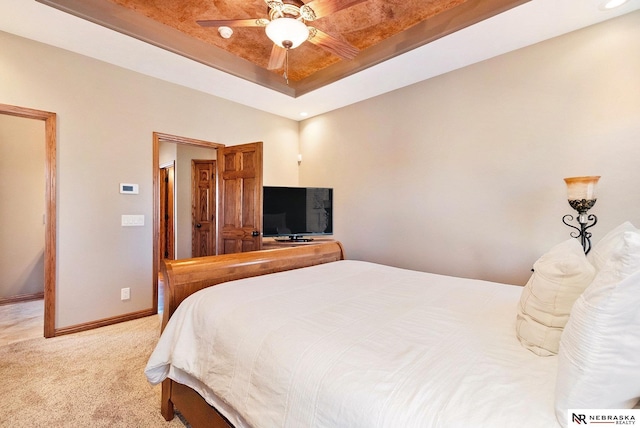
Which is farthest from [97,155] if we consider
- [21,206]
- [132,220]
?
[21,206]

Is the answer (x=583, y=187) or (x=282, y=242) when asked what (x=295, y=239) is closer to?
(x=282, y=242)

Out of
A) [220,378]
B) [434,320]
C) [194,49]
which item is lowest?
[220,378]

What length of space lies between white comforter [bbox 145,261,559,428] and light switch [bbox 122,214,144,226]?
2.25 m

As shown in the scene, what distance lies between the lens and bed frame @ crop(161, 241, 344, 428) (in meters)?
1.44

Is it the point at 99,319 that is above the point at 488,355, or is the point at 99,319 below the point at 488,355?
below

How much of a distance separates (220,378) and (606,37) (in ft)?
12.1

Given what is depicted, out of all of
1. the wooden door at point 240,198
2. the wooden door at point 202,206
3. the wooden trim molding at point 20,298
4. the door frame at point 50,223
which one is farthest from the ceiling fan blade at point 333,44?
the wooden trim molding at point 20,298

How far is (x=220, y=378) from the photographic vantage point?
3.98 feet

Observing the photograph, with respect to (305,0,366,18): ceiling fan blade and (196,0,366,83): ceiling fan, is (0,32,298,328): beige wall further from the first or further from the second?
(305,0,366,18): ceiling fan blade

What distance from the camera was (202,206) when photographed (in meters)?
5.49

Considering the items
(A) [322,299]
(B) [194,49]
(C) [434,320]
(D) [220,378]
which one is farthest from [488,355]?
(B) [194,49]

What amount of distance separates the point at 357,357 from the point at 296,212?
3.37 meters

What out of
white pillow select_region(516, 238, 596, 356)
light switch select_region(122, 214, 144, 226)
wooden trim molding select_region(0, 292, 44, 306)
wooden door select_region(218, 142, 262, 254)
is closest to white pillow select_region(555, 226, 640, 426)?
white pillow select_region(516, 238, 596, 356)

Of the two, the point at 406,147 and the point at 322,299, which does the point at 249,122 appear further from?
the point at 322,299
